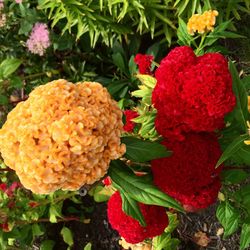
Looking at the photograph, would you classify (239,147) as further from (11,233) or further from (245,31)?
(245,31)

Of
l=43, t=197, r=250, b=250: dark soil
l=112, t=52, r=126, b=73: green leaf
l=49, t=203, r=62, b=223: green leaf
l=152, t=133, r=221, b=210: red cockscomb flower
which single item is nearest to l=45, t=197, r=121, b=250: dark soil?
l=43, t=197, r=250, b=250: dark soil

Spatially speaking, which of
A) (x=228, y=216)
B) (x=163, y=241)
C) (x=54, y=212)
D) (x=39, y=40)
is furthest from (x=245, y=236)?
(x=39, y=40)

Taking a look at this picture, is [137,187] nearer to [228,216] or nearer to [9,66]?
[228,216]

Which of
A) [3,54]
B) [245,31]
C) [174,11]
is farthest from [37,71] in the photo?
[245,31]

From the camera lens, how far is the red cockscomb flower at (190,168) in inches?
56.5

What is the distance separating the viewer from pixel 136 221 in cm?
162

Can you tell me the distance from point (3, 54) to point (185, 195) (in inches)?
64.7

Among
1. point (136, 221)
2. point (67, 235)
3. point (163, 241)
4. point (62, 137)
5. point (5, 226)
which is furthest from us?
point (67, 235)

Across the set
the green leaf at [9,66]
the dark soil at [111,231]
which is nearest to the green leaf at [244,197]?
the dark soil at [111,231]

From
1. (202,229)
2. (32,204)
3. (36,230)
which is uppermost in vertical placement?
(32,204)

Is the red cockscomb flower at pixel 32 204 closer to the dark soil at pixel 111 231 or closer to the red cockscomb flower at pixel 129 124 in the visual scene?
the dark soil at pixel 111 231

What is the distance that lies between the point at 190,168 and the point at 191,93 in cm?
23

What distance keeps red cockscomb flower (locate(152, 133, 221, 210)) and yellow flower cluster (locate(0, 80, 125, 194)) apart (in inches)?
8.2

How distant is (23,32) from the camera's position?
260 cm
